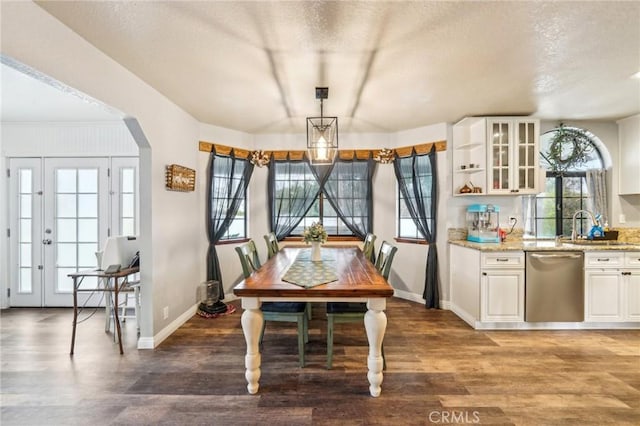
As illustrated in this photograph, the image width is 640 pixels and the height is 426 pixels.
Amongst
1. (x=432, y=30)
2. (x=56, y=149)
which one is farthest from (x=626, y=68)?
(x=56, y=149)

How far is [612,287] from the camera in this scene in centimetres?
335

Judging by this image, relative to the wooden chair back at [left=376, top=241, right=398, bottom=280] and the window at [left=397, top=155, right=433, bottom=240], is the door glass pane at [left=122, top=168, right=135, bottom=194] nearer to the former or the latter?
the wooden chair back at [left=376, top=241, right=398, bottom=280]

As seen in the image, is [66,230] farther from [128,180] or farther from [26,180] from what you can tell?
[128,180]

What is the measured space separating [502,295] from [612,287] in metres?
1.22

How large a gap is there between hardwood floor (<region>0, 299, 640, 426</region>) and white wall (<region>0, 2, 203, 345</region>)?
0.51 metres

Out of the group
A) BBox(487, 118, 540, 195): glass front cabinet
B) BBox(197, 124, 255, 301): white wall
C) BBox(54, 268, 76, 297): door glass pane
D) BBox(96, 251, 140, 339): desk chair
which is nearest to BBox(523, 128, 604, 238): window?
BBox(487, 118, 540, 195): glass front cabinet

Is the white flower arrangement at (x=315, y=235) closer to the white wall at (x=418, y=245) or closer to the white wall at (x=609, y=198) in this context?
the white wall at (x=418, y=245)

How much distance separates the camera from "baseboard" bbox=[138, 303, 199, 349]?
293 cm

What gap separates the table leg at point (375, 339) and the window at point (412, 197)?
7.81 feet

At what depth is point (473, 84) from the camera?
287cm

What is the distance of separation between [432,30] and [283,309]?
2.40 m

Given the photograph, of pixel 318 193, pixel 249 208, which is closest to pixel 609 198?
pixel 318 193

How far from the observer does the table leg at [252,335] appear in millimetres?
2201

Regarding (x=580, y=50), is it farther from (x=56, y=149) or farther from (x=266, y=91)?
(x=56, y=149)
